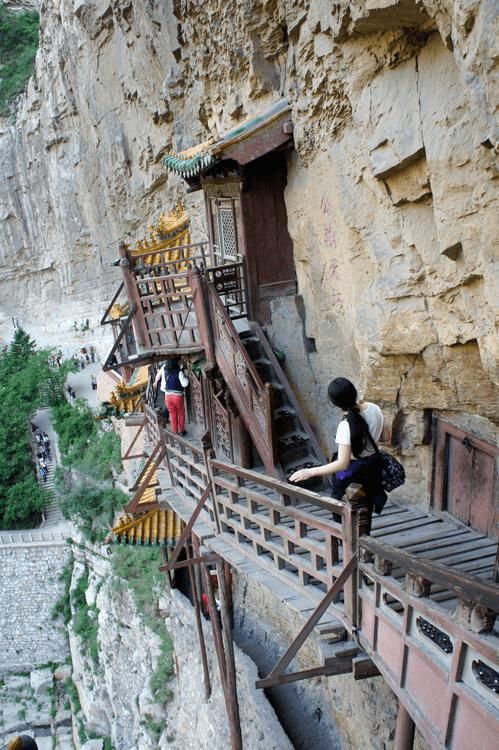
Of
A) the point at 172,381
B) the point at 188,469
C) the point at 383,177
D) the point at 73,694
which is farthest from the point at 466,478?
the point at 73,694

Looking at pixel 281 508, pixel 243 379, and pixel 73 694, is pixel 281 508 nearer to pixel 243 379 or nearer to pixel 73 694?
pixel 243 379

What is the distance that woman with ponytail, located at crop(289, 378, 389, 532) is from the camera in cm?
388

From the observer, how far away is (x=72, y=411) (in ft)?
89.6

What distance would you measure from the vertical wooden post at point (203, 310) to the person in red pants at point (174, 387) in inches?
59.0

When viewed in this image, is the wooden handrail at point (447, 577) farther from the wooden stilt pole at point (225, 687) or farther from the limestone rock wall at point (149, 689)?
the limestone rock wall at point (149, 689)

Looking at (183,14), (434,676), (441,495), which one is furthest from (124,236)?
(434,676)

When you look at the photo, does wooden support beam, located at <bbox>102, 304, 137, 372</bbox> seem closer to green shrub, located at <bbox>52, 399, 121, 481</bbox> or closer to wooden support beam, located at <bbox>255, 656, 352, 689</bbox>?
wooden support beam, located at <bbox>255, 656, 352, 689</bbox>

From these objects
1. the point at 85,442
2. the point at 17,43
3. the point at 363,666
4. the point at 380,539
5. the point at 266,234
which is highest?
the point at 17,43

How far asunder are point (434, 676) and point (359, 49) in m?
5.19

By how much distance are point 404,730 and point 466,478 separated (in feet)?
8.34

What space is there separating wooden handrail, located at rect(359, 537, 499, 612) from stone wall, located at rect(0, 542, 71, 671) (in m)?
20.3

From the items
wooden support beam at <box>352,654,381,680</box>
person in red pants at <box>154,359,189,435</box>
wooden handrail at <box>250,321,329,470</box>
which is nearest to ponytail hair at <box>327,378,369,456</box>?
wooden support beam at <box>352,654,381,680</box>

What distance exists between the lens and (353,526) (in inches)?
145

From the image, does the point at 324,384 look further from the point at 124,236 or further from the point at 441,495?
the point at 124,236
